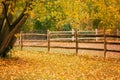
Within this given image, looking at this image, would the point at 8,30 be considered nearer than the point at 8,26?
No

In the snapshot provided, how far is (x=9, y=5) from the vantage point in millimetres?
16906

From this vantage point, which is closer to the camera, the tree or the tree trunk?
the tree

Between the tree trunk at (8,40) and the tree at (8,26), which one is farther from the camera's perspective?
the tree trunk at (8,40)

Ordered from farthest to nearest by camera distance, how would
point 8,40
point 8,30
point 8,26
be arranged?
point 8,40
point 8,30
point 8,26

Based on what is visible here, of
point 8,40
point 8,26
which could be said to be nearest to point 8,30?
point 8,26

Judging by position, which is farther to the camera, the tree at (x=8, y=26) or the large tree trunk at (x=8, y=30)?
the large tree trunk at (x=8, y=30)

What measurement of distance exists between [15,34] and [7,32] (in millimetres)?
984

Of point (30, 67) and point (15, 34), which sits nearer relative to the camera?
point (30, 67)

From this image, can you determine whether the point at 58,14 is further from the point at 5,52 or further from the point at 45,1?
the point at 5,52

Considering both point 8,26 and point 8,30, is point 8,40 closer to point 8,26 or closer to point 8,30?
point 8,30

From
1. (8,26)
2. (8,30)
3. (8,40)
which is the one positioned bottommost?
(8,40)

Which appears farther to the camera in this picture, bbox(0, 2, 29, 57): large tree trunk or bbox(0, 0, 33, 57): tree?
bbox(0, 2, 29, 57): large tree trunk

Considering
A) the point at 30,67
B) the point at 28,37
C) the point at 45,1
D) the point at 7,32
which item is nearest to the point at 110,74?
the point at 30,67

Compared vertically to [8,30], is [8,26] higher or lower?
higher
